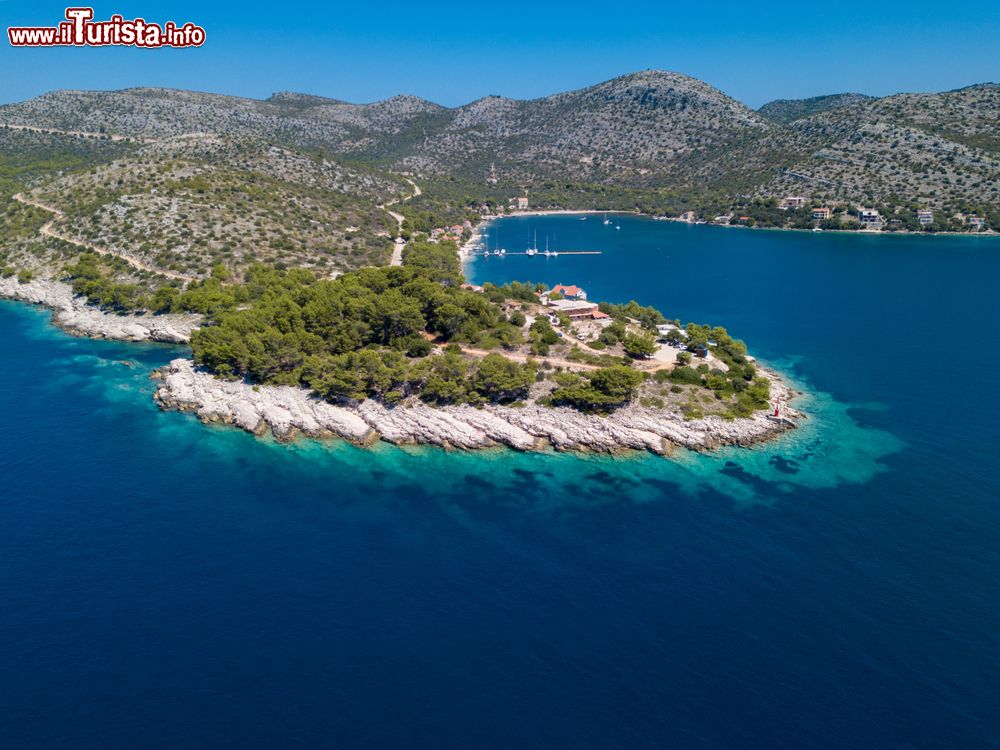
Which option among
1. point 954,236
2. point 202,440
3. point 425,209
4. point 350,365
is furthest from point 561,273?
point 954,236

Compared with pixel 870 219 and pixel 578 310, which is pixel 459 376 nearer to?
pixel 578 310

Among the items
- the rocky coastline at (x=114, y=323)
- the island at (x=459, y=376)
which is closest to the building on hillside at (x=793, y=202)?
the island at (x=459, y=376)

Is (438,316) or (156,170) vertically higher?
(156,170)

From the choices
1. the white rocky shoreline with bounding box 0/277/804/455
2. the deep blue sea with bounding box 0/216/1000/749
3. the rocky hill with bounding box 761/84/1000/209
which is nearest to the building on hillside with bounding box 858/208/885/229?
the rocky hill with bounding box 761/84/1000/209

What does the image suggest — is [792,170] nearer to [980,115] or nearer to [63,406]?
[980,115]

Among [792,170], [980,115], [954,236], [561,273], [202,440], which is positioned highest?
[980,115]

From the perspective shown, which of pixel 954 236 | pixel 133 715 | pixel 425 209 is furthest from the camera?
pixel 425 209

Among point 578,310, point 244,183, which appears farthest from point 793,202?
point 244,183
